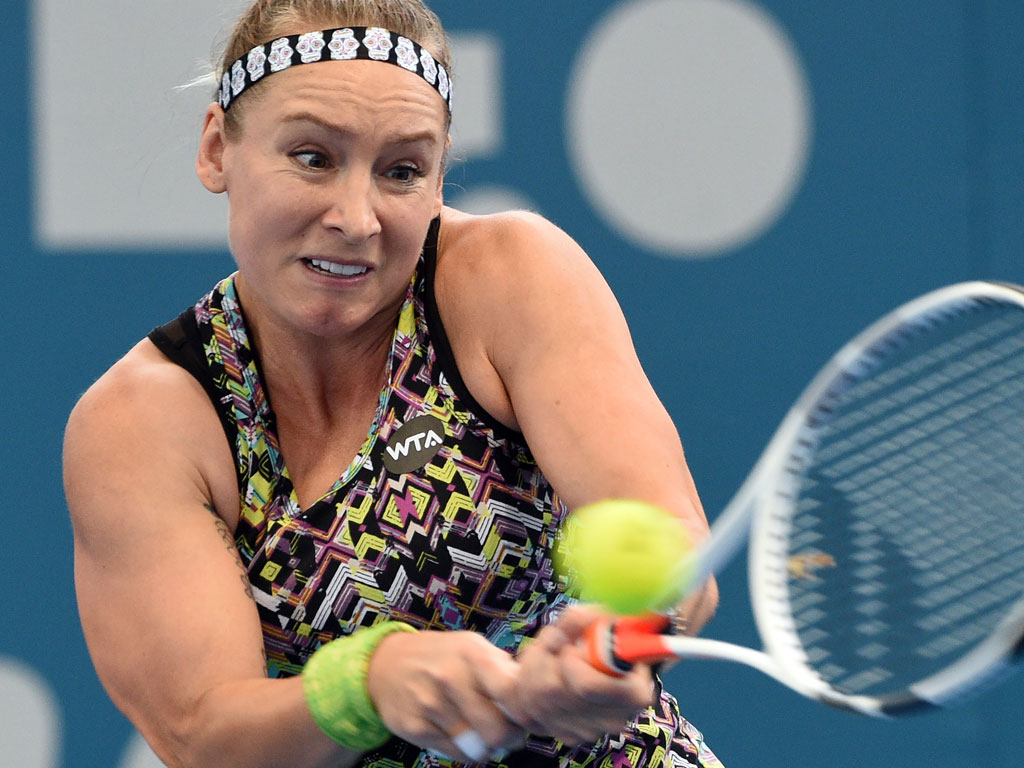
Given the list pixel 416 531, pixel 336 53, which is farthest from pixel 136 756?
pixel 336 53

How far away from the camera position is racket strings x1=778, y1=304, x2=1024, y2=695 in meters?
1.23

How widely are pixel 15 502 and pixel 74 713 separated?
1.38 feet

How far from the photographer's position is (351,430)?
5.59 ft

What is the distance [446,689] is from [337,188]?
0.63 m

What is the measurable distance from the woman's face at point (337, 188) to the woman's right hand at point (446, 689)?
1.62 feet

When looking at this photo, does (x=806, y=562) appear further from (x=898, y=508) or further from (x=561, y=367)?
(x=561, y=367)

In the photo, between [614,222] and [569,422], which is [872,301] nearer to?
[614,222]

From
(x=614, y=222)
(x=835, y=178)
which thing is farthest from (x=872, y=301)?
(x=614, y=222)

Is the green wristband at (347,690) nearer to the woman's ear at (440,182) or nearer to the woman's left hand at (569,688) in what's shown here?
the woman's left hand at (569,688)

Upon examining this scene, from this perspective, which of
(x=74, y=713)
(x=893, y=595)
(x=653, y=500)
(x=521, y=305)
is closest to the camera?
(x=893, y=595)

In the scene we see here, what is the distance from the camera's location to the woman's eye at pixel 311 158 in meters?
1.62

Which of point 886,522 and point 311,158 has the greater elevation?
point 311,158

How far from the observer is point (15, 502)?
276 cm

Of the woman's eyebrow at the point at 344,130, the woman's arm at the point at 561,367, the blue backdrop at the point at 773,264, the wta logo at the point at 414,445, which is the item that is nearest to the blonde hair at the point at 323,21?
the woman's eyebrow at the point at 344,130
